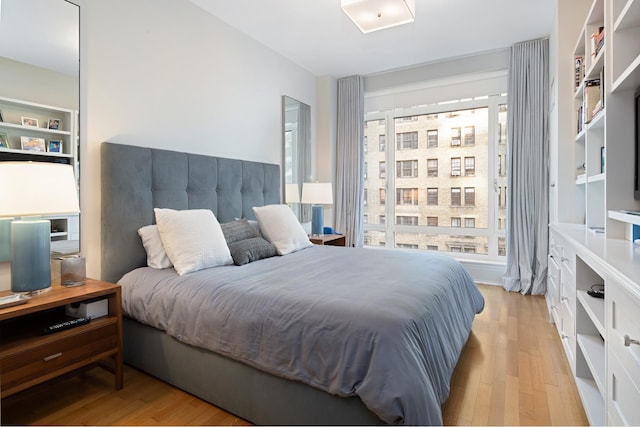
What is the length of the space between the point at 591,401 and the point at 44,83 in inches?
131

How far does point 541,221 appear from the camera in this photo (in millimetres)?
3615

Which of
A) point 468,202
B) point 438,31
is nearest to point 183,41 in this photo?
point 438,31

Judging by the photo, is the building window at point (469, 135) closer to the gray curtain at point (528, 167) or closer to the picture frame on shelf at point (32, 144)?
the gray curtain at point (528, 167)

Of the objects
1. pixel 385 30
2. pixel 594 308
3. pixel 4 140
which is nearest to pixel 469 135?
pixel 385 30

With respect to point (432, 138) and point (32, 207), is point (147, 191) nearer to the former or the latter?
point (32, 207)

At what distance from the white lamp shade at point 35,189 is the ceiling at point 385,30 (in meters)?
1.99

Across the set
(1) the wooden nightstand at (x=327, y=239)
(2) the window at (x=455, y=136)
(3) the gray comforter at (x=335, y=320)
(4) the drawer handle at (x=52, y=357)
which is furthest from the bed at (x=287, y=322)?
(2) the window at (x=455, y=136)

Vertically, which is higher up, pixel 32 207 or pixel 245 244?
pixel 32 207

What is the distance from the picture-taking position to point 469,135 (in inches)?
167

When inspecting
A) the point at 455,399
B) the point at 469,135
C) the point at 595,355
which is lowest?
the point at 455,399

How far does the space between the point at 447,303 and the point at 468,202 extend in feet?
9.14

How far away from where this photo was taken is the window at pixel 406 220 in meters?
4.60

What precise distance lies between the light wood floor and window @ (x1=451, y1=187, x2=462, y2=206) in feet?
7.32

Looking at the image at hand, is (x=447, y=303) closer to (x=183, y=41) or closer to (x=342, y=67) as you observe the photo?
(x=183, y=41)
